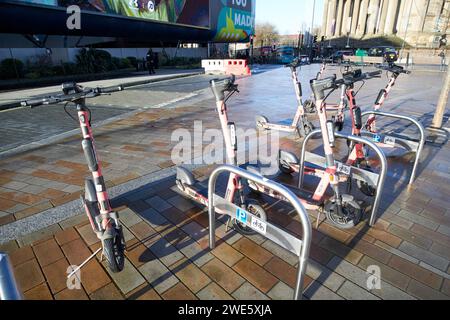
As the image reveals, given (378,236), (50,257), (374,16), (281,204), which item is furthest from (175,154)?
(374,16)

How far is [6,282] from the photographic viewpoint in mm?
1215

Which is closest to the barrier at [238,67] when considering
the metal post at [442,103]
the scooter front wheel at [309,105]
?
the scooter front wheel at [309,105]

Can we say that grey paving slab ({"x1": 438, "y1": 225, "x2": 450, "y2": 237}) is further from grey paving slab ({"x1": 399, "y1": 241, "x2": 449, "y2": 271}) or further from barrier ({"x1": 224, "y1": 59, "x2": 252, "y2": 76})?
barrier ({"x1": 224, "y1": 59, "x2": 252, "y2": 76})

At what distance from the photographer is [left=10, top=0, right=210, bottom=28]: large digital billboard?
15.7 metres

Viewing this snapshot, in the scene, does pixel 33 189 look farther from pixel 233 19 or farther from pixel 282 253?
pixel 233 19

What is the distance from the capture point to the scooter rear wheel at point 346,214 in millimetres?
2783

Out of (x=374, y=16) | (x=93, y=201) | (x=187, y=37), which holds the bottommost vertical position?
(x=93, y=201)

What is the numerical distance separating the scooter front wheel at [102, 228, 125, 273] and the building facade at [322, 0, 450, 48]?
48308mm

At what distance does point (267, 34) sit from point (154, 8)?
58585mm

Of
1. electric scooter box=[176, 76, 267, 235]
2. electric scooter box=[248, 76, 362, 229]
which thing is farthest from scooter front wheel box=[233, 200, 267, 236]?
electric scooter box=[248, 76, 362, 229]

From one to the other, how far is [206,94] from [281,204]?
8.14 meters

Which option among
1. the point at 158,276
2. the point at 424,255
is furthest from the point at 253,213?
the point at 424,255

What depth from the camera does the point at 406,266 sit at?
2.38 metres
